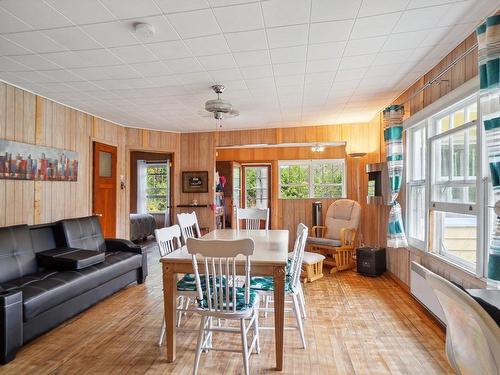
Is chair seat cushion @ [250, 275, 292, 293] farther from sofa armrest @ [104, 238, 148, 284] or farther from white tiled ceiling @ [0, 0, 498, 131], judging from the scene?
sofa armrest @ [104, 238, 148, 284]

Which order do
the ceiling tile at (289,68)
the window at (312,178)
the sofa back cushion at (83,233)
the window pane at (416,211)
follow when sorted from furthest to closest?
the window at (312,178)
the sofa back cushion at (83,233)
the window pane at (416,211)
the ceiling tile at (289,68)

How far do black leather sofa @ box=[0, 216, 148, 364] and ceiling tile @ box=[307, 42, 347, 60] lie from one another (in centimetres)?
306

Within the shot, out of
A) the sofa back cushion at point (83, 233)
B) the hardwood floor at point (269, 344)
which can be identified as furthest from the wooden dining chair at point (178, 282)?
the sofa back cushion at point (83, 233)

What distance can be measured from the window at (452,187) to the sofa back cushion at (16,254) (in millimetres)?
4074

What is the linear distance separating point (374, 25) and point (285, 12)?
0.70m

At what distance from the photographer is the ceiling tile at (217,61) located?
107 inches

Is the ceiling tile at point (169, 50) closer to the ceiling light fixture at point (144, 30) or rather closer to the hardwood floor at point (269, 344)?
the ceiling light fixture at point (144, 30)

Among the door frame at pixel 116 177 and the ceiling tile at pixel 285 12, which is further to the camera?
the door frame at pixel 116 177

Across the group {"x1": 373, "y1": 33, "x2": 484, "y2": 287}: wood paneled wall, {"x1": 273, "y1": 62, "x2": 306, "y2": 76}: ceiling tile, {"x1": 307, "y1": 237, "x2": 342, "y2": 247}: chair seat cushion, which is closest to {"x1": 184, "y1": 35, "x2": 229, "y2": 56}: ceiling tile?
{"x1": 273, "y1": 62, "x2": 306, "y2": 76}: ceiling tile

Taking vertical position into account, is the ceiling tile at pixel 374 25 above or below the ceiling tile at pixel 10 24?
above

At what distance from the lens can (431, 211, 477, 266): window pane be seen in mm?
2553

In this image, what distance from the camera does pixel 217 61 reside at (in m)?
2.80

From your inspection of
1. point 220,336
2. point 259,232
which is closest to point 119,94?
point 259,232

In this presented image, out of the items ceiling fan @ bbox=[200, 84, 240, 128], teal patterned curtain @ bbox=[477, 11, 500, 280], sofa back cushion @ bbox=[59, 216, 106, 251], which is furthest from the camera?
sofa back cushion @ bbox=[59, 216, 106, 251]
